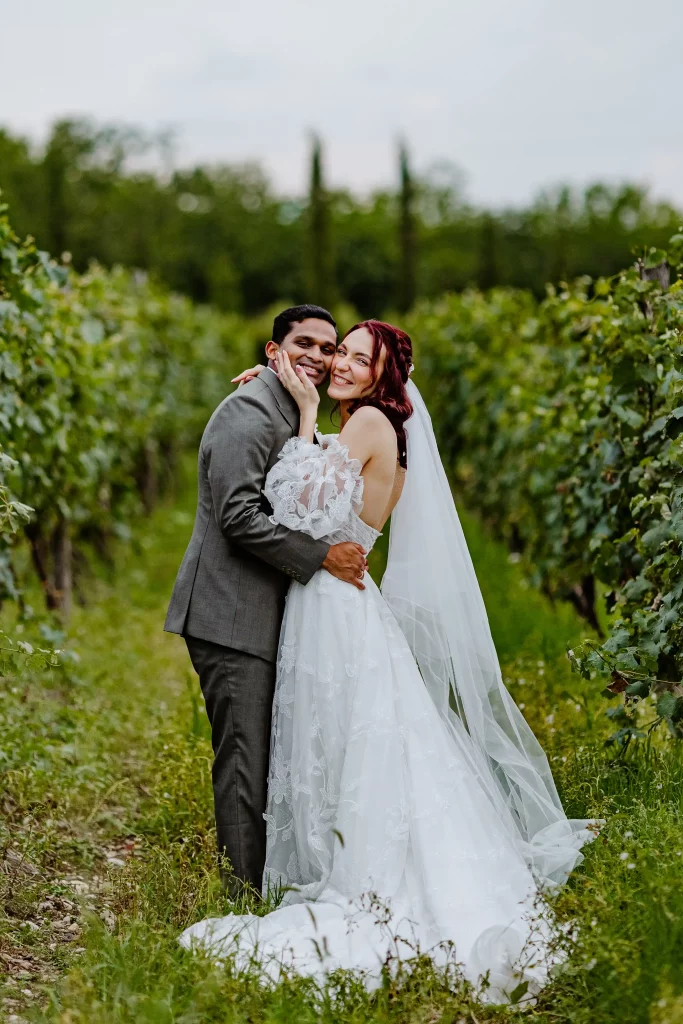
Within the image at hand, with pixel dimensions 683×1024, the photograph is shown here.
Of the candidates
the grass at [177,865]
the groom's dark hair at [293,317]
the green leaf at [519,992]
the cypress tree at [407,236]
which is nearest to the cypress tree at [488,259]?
the cypress tree at [407,236]

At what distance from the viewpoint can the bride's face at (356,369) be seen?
3.77 meters

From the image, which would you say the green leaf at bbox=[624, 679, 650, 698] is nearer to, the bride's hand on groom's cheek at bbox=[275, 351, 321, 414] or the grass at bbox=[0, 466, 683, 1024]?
the grass at bbox=[0, 466, 683, 1024]

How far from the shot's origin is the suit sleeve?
359 cm

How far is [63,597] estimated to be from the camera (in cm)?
759

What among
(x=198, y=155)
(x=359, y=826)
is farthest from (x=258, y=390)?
(x=198, y=155)

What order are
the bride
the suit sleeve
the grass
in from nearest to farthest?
the grass
the bride
the suit sleeve

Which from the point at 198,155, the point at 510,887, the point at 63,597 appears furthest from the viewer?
the point at 198,155

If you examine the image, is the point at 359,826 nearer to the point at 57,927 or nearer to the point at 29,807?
the point at 57,927

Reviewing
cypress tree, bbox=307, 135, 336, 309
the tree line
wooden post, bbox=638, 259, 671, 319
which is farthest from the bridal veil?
the tree line

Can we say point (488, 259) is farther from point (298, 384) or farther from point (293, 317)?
point (298, 384)

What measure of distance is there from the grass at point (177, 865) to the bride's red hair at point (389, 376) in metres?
1.55

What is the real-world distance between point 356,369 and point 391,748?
1.31m

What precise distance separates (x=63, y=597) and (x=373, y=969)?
197 inches

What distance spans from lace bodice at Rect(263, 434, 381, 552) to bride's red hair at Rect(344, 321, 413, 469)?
8.7 inches
